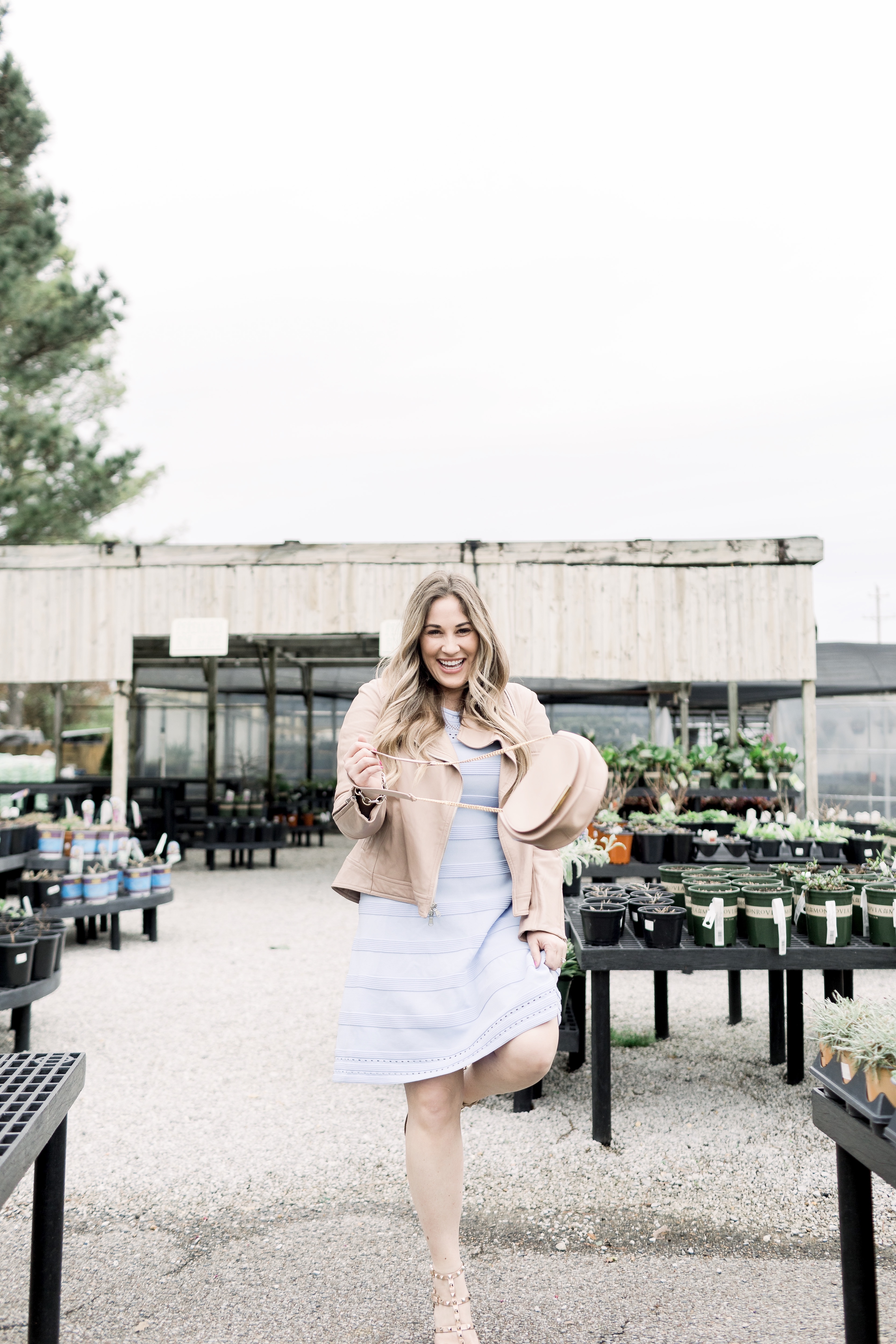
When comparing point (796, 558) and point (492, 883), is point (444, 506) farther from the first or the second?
point (492, 883)

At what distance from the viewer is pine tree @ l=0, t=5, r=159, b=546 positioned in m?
14.0

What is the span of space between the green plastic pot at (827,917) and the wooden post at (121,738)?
8.32 m

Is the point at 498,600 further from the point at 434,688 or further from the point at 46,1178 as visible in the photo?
the point at 46,1178

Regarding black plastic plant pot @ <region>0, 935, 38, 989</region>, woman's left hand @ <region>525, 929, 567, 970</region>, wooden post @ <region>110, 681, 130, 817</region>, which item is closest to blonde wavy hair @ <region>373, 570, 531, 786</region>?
woman's left hand @ <region>525, 929, 567, 970</region>

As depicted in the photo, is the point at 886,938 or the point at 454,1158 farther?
the point at 886,938

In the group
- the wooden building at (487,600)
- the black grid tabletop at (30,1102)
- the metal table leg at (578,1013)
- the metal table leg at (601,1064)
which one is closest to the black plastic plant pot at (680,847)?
the metal table leg at (578,1013)

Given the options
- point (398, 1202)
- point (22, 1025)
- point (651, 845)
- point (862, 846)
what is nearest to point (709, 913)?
point (398, 1202)

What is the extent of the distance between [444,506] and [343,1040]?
68.9 metres

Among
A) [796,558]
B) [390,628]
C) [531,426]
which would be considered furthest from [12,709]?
[531,426]

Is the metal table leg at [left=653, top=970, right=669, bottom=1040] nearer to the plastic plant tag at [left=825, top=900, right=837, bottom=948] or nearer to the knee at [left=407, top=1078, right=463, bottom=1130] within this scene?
the plastic plant tag at [left=825, top=900, right=837, bottom=948]

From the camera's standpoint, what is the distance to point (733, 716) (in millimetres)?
10594

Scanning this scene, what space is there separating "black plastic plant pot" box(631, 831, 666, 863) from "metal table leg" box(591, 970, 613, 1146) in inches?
109

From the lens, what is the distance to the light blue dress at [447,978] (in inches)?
74.0

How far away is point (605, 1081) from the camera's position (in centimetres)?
313
